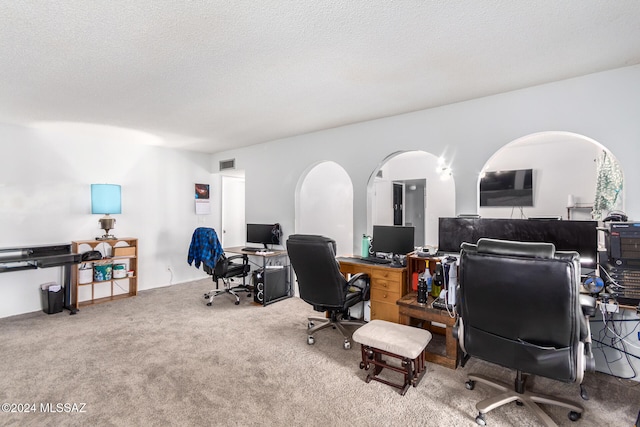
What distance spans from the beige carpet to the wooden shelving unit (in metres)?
0.87

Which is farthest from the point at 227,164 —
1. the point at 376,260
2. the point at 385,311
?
the point at 385,311

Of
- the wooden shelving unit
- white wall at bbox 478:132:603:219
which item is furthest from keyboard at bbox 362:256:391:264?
the wooden shelving unit

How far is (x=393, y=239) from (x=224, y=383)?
7.14ft

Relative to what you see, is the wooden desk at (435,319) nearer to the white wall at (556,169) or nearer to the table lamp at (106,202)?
the white wall at (556,169)

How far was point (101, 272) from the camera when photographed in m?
4.54

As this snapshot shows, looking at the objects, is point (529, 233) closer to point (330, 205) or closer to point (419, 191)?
point (330, 205)

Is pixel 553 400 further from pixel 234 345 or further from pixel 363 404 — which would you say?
pixel 234 345

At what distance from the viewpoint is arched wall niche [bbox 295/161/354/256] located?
5.27 m

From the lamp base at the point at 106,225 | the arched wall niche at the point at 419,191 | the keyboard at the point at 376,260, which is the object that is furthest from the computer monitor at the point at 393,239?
the lamp base at the point at 106,225

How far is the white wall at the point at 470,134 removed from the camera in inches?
98.1

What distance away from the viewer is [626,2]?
1719 mm

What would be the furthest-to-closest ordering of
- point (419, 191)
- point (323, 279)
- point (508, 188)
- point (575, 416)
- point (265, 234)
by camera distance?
1. point (419, 191)
2. point (508, 188)
3. point (265, 234)
4. point (323, 279)
5. point (575, 416)

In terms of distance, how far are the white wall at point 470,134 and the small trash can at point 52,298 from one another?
303 centimetres

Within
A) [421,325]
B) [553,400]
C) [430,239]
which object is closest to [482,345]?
[553,400]
